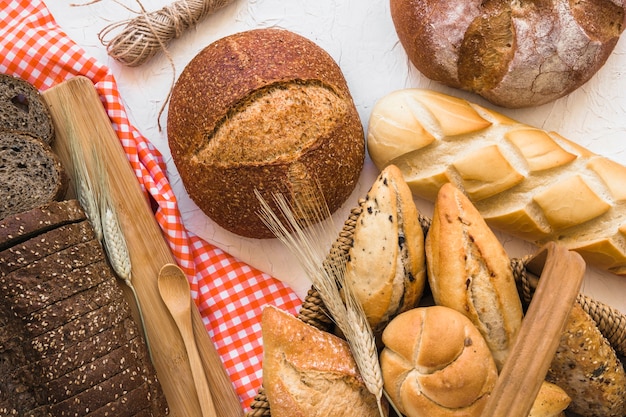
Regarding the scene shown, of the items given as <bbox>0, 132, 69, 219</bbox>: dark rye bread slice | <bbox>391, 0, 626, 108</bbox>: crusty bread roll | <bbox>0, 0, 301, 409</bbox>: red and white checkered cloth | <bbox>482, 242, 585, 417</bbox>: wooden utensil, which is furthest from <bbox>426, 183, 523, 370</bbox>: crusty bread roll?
<bbox>0, 132, 69, 219</bbox>: dark rye bread slice

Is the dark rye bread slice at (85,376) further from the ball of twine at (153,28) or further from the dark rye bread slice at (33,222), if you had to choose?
the ball of twine at (153,28)

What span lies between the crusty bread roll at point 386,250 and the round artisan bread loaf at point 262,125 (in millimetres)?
274

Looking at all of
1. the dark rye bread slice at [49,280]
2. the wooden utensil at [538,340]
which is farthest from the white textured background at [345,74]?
the wooden utensil at [538,340]

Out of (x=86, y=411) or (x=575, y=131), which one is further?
(x=575, y=131)

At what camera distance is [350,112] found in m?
2.09

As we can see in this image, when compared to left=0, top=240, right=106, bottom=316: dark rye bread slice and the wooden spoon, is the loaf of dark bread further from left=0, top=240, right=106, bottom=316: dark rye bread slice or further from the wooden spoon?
the wooden spoon

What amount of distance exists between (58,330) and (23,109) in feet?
2.65

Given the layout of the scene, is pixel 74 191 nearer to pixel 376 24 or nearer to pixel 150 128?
pixel 150 128

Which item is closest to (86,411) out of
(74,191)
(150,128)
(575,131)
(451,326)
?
(74,191)

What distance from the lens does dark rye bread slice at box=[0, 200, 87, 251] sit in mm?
1943

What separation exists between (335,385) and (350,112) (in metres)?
0.88

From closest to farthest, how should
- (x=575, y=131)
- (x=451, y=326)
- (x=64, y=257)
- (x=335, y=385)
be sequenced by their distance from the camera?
(x=451, y=326) → (x=335, y=385) → (x=64, y=257) → (x=575, y=131)

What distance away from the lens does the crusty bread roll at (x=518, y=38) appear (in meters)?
1.97

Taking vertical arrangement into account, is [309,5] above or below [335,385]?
above
